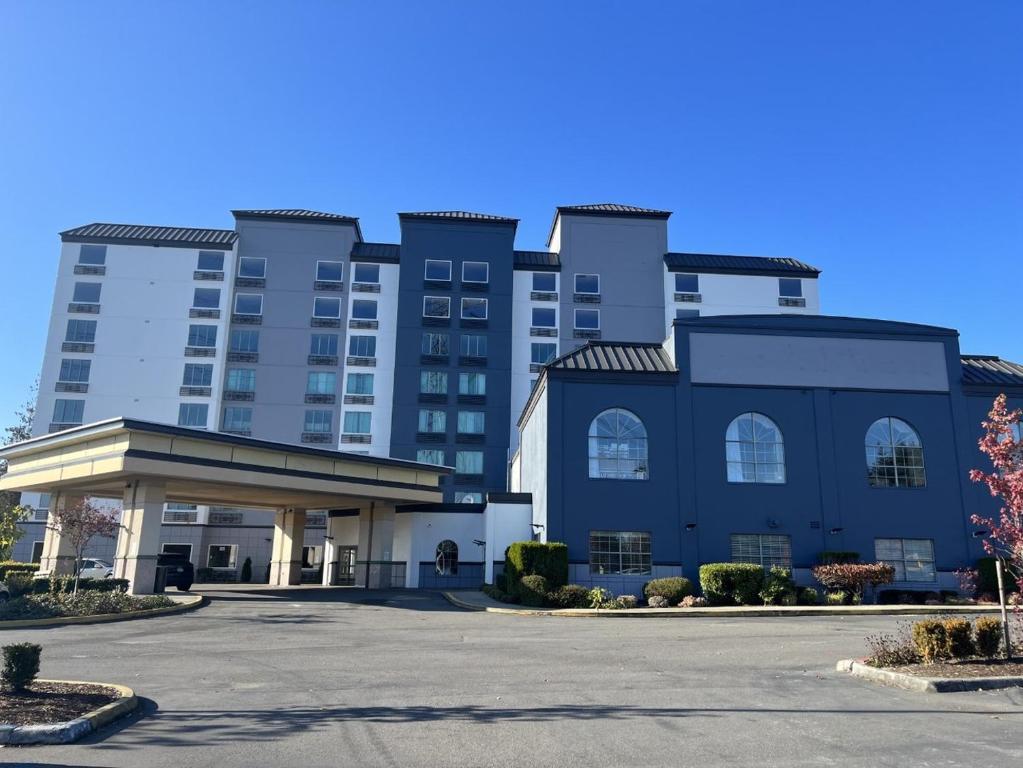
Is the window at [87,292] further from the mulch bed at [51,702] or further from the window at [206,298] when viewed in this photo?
the mulch bed at [51,702]

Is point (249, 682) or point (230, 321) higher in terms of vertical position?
point (230, 321)

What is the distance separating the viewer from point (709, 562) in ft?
95.2

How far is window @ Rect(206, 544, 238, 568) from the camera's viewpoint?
51469 mm

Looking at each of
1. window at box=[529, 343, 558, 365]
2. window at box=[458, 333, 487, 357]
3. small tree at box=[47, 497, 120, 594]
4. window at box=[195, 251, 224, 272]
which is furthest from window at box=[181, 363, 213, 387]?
small tree at box=[47, 497, 120, 594]

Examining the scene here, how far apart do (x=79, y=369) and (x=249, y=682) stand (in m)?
49.6

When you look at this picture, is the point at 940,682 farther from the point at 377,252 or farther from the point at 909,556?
the point at 377,252

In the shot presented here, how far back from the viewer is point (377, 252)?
56.4 m

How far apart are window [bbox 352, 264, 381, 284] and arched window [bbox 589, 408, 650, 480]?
29.9 meters

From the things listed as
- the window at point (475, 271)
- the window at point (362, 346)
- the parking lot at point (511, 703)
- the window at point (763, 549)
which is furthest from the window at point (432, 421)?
the parking lot at point (511, 703)

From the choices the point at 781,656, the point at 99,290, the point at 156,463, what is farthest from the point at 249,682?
the point at 99,290

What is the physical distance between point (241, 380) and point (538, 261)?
23.3m

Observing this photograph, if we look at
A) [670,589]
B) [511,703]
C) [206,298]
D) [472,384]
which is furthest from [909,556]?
[206,298]

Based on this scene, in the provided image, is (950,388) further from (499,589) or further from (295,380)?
(295,380)

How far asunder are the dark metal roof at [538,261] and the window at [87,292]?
30.3 metres
